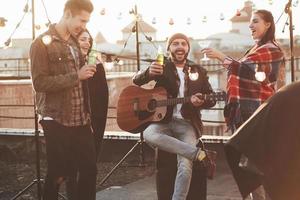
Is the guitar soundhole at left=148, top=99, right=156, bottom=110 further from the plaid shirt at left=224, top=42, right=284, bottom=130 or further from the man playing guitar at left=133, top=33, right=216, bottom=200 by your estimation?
the plaid shirt at left=224, top=42, right=284, bottom=130

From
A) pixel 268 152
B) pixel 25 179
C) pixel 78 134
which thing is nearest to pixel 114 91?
pixel 25 179

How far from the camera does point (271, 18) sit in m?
4.37

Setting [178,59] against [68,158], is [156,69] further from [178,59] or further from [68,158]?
[68,158]

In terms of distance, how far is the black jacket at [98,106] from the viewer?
440cm

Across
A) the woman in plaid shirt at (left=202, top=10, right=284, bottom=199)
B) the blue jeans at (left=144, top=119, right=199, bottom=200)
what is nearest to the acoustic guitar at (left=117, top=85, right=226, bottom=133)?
the blue jeans at (left=144, top=119, right=199, bottom=200)

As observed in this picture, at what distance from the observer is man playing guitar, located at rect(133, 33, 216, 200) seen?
4.55 m

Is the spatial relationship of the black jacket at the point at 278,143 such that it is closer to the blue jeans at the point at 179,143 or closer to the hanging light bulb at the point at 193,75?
the blue jeans at the point at 179,143

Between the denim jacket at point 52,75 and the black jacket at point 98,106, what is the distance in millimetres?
537

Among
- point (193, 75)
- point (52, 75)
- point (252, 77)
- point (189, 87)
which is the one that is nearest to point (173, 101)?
point (189, 87)

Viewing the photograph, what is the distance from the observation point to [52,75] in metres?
3.83

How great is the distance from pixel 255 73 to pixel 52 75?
5.47 ft

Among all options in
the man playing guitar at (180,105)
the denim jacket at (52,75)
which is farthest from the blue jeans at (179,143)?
the denim jacket at (52,75)

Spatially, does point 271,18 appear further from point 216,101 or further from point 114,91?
point 114,91

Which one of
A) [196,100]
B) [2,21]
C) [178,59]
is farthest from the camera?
[2,21]
